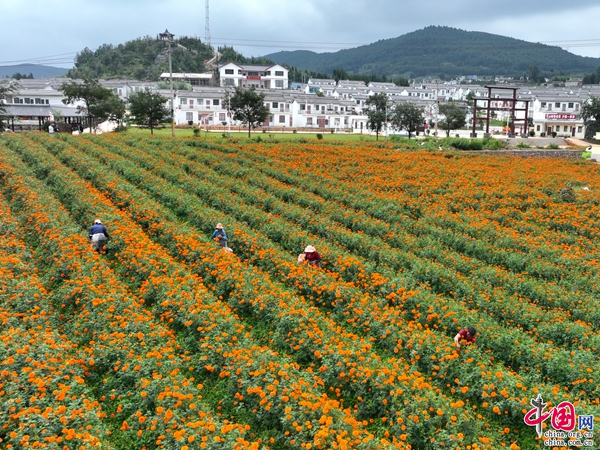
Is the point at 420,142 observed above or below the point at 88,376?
above

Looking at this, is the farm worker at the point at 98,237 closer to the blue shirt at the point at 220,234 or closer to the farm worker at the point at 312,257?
the blue shirt at the point at 220,234

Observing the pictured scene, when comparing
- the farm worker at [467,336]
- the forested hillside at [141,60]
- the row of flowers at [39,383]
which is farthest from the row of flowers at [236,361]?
the forested hillside at [141,60]

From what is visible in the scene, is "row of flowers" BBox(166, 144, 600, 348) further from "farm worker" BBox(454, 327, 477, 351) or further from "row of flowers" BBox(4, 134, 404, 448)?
"row of flowers" BBox(4, 134, 404, 448)

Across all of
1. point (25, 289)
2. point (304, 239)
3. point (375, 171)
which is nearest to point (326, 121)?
point (375, 171)

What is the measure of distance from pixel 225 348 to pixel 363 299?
3.58 metres

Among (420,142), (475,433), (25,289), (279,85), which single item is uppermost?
(279,85)

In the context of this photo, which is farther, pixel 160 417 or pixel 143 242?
pixel 143 242

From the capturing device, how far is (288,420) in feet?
22.5

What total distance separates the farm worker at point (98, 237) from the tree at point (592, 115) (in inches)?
2379

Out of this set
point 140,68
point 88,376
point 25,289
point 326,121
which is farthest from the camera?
point 140,68

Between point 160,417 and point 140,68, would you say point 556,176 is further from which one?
point 140,68

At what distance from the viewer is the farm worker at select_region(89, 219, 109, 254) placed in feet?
45.0

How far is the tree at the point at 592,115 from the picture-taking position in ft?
186

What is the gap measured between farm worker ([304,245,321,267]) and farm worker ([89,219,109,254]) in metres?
5.93
